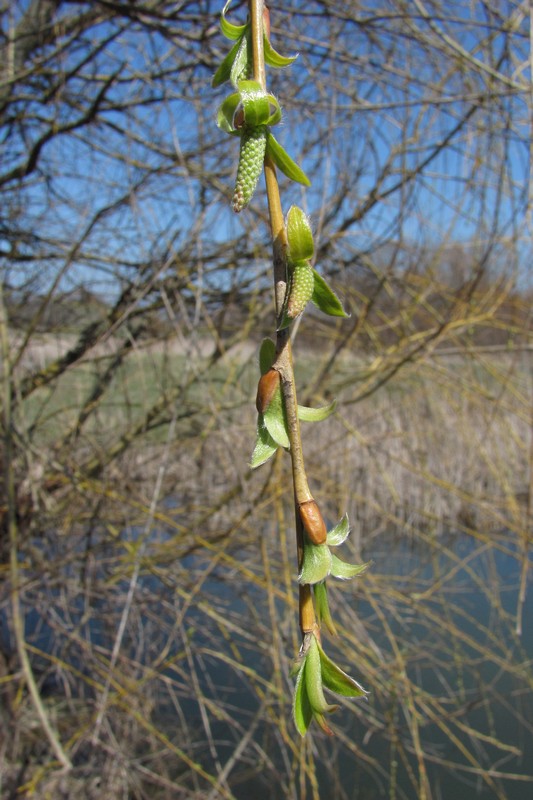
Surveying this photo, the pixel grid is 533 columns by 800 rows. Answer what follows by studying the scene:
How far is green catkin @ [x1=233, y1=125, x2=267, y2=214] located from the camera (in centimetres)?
21

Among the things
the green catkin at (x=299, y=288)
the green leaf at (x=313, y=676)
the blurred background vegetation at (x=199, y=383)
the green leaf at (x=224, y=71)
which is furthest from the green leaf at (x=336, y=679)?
the blurred background vegetation at (x=199, y=383)

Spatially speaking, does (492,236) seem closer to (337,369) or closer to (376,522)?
(337,369)

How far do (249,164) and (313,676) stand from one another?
0.53 feet

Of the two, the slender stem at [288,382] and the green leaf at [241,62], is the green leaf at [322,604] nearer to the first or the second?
the slender stem at [288,382]

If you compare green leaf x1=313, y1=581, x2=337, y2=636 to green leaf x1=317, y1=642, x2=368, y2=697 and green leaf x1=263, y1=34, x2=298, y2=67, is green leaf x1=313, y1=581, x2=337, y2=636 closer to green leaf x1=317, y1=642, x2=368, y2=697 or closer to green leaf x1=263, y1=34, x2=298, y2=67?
green leaf x1=317, y1=642, x2=368, y2=697

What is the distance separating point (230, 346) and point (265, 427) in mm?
1654

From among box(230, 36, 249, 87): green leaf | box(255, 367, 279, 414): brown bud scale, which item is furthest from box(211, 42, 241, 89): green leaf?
box(255, 367, 279, 414): brown bud scale

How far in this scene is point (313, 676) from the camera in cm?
21

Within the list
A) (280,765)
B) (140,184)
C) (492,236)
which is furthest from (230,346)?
(280,765)

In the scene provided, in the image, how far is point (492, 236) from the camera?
4.35ft

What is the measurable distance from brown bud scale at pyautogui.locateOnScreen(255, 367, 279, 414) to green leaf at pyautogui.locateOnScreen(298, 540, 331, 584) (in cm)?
4

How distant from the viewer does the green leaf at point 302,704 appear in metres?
0.21

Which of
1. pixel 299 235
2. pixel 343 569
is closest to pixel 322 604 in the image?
pixel 343 569

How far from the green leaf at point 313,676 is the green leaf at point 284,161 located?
151mm
